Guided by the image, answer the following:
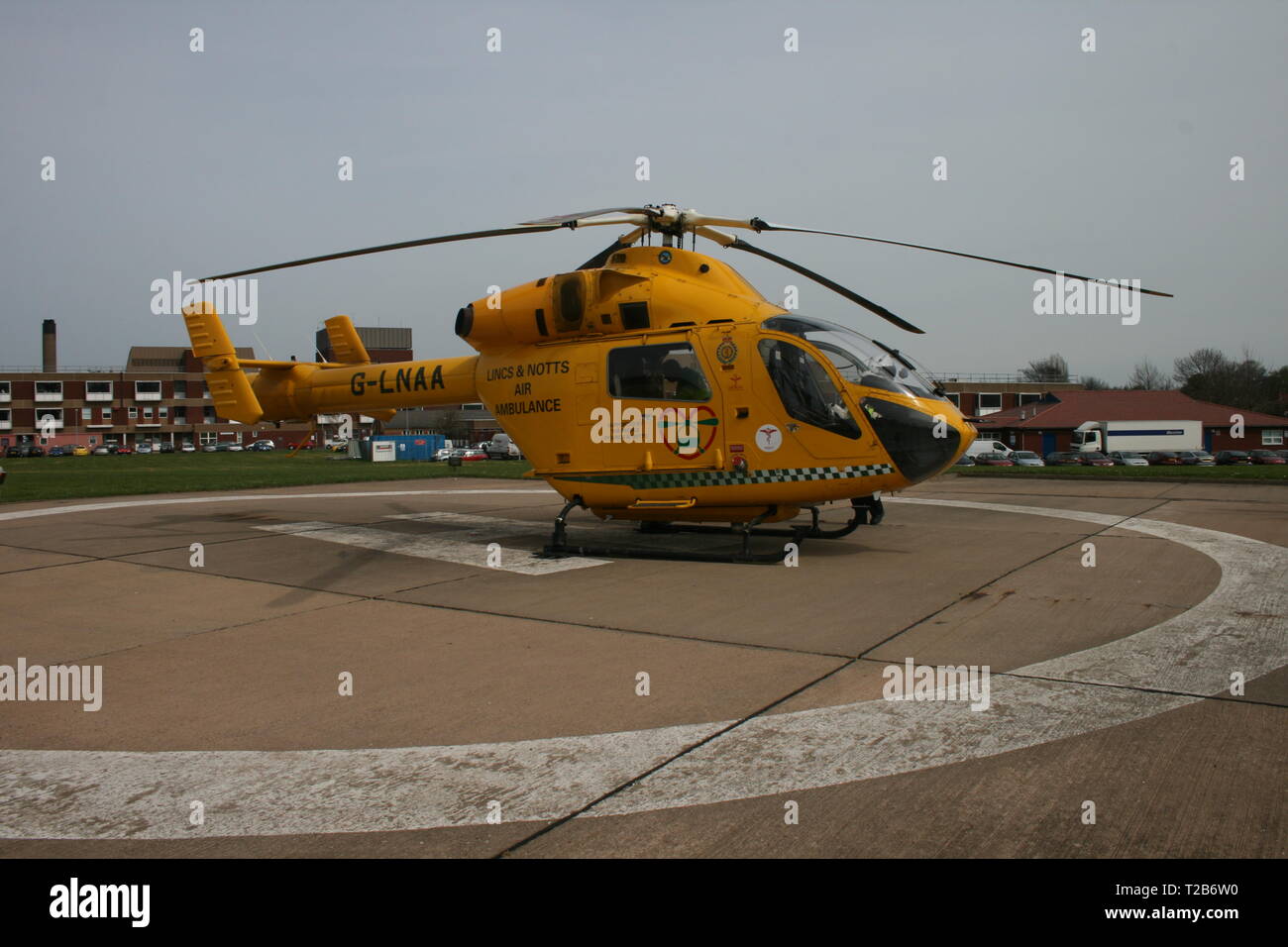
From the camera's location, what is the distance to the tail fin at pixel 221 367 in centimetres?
1623

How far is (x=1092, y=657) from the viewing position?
19.5ft

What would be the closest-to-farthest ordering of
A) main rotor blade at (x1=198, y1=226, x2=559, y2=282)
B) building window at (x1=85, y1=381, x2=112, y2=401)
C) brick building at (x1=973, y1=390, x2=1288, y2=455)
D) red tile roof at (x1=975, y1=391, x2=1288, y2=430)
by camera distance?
main rotor blade at (x1=198, y1=226, x2=559, y2=282)
red tile roof at (x1=975, y1=391, x2=1288, y2=430)
brick building at (x1=973, y1=390, x2=1288, y2=455)
building window at (x1=85, y1=381, x2=112, y2=401)

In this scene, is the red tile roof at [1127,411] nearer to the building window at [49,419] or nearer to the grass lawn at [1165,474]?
the grass lawn at [1165,474]

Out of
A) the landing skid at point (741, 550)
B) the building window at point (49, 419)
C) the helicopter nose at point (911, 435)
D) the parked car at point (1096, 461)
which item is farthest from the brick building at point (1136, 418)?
the building window at point (49, 419)

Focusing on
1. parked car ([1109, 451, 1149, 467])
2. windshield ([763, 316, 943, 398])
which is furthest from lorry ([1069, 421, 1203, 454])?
windshield ([763, 316, 943, 398])

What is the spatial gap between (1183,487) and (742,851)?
20355mm

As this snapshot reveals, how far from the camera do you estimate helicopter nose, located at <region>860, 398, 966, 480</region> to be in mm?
9875

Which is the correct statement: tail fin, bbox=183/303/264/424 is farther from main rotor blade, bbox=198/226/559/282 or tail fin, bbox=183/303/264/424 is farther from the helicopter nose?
the helicopter nose

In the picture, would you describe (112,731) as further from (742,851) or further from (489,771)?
(742,851)

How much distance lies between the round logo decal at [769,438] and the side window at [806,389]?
291 millimetres

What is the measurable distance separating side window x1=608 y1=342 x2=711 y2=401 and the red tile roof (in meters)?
55.8

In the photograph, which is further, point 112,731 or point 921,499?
point 921,499
